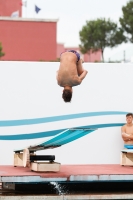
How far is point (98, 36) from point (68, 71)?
44359 millimetres

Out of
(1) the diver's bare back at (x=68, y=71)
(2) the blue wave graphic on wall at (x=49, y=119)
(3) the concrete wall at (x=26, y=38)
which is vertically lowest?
(2) the blue wave graphic on wall at (x=49, y=119)

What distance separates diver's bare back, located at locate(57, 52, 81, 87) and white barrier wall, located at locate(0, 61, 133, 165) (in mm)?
4902

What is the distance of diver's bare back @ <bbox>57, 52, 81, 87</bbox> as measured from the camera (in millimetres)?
9359

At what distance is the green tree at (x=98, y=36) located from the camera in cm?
5291

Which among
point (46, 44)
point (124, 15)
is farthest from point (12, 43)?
point (124, 15)

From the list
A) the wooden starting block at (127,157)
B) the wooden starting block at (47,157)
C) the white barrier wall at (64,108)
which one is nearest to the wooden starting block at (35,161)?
the wooden starting block at (47,157)

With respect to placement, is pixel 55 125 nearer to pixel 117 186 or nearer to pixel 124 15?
pixel 117 186

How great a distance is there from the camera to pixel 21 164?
13.1 metres

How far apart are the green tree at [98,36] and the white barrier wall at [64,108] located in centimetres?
3778

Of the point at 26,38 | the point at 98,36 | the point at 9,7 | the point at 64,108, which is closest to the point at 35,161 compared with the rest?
the point at 64,108

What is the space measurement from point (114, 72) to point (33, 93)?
5.95 ft

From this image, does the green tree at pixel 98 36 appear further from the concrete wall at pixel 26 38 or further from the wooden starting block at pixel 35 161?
the wooden starting block at pixel 35 161

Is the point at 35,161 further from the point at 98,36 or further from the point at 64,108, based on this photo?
the point at 98,36

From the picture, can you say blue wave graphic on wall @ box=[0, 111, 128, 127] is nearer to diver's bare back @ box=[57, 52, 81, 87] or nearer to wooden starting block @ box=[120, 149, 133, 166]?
wooden starting block @ box=[120, 149, 133, 166]
